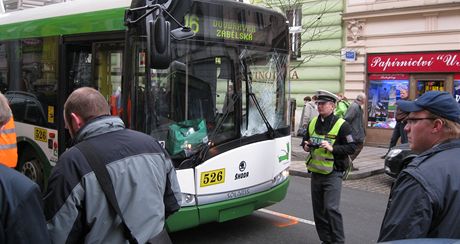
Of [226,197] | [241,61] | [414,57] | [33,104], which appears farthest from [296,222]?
[414,57]

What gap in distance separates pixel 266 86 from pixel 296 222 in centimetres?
193

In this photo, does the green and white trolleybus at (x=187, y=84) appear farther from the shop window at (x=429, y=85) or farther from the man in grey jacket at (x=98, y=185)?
the shop window at (x=429, y=85)

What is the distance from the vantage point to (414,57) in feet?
46.6

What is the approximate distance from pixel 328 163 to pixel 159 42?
213cm

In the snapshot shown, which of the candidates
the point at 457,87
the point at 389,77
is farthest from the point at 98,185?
the point at 389,77

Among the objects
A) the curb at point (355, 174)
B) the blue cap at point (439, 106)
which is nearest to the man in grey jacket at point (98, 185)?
the blue cap at point (439, 106)

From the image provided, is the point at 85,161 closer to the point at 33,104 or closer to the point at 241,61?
the point at 241,61

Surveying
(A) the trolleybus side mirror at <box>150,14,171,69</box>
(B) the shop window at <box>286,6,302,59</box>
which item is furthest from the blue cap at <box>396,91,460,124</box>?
(B) the shop window at <box>286,6,302,59</box>

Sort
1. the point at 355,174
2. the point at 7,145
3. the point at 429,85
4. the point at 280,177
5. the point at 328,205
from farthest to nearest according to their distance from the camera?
the point at 429,85, the point at 355,174, the point at 280,177, the point at 328,205, the point at 7,145

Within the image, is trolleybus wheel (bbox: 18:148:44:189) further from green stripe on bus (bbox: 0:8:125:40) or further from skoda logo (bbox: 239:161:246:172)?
skoda logo (bbox: 239:161:246:172)

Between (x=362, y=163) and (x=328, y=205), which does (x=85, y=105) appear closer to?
(x=328, y=205)

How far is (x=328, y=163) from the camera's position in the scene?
5094 mm

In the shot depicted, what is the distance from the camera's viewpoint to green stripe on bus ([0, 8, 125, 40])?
5.33 m

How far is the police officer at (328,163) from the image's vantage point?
508cm
